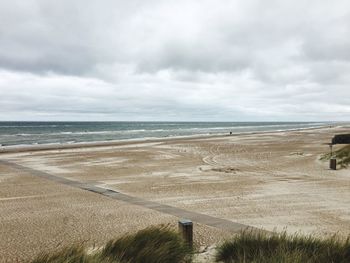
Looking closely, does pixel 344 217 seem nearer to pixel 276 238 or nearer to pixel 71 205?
pixel 276 238

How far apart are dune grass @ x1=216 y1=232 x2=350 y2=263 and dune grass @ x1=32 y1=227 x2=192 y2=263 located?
2.16ft

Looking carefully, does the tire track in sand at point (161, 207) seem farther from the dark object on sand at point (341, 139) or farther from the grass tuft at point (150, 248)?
the dark object on sand at point (341, 139)

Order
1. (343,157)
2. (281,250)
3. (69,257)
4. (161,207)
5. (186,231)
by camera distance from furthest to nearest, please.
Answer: (343,157)
(161,207)
(186,231)
(281,250)
(69,257)

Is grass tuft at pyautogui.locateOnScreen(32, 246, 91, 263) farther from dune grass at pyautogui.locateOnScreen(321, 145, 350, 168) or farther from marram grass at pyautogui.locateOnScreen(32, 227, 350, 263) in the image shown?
dune grass at pyautogui.locateOnScreen(321, 145, 350, 168)

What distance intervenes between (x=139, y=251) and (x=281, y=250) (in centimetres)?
194

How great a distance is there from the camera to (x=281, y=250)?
4910 millimetres

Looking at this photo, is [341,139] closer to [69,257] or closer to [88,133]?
[69,257]

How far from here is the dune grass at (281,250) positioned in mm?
4762

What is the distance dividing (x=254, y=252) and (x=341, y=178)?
951 cm

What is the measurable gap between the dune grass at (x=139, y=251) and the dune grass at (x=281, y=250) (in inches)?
26.0

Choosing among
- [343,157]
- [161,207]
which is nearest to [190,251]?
[161,207]

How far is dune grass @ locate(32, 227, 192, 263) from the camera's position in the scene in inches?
178

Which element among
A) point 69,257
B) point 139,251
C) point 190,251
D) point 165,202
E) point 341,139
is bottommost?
point 165,202

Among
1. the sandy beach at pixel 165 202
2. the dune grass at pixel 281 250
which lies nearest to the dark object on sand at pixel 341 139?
the sandy beach at pixel 165 202
